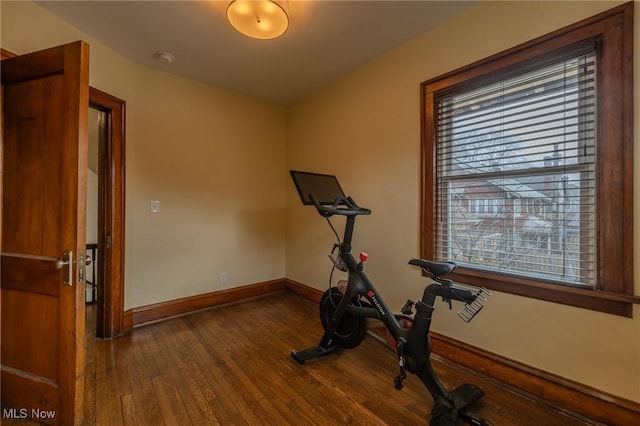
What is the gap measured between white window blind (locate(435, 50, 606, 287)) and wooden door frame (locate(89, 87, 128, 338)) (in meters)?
2.88

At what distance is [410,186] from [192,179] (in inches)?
94.9

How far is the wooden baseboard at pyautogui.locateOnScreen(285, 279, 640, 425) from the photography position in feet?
4.93

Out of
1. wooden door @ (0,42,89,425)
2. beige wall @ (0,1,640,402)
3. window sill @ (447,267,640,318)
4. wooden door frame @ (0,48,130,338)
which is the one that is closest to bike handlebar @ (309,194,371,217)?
beige wall @ (0,1,640,402)

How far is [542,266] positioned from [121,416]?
2.71 meters

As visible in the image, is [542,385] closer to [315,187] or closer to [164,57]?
[315,187]

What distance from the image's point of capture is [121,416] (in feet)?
5.26

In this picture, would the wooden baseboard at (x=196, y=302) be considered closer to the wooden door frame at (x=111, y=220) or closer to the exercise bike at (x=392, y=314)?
the wooden door frame at (x=111, y=220)

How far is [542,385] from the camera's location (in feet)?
5.70

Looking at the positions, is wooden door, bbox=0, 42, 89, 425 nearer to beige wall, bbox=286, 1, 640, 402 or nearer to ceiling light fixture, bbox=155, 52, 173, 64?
ceiling light fixture, bbox=155, 52, 173, 64

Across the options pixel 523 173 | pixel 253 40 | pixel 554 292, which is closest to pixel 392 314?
pixel 554 292

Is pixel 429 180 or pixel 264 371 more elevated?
pixel 429 180

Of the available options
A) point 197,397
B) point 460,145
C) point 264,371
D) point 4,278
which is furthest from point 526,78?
point 4,278

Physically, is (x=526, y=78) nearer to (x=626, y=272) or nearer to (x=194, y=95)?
(x=626, y=272)

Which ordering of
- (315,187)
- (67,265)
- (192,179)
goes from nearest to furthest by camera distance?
1. (67,265)
2. (315,187)
3. (192,179)
